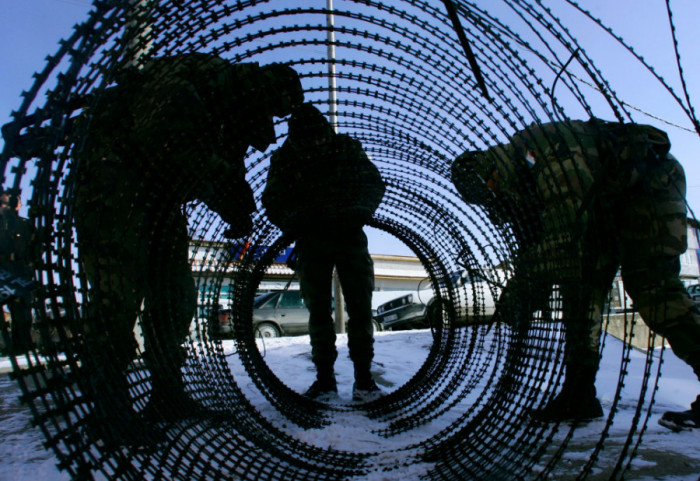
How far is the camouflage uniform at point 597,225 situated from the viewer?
2135 millimetres

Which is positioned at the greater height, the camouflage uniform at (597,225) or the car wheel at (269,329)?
→ the camouflage uniform at (597,225)

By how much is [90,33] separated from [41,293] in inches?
28.9

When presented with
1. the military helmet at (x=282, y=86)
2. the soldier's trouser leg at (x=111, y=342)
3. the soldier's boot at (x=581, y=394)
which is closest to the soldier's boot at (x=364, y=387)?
the soldier's boot at (x=581, y=394)

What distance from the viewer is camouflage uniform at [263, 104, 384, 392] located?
3.05 metres

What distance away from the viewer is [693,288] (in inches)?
537

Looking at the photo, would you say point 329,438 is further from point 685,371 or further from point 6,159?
point 685,371

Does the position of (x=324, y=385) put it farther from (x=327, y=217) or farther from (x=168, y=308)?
(x=168, y=308)

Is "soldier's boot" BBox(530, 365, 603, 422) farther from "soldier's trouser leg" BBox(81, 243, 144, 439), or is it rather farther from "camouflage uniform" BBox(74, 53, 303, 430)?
"soldier's trouser leg" BBox(81, 243, 144, 439)

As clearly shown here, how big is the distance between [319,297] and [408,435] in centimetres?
136

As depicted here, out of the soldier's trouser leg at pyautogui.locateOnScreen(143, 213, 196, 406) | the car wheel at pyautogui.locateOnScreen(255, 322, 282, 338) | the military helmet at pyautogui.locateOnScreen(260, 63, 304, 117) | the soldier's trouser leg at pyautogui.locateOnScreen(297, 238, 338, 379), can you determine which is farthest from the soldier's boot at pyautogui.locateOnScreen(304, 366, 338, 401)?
the car wheel at pyautogui.locateOnScreen(255, 322, 282, 338)

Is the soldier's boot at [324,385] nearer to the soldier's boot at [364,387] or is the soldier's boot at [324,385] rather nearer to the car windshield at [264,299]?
the soldier's boot at [364,387]

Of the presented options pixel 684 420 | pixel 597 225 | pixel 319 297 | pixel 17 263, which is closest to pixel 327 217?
pixel 319 297

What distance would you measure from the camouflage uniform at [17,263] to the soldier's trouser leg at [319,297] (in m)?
1.88

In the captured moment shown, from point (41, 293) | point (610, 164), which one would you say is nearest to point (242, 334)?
point (41, 293)
